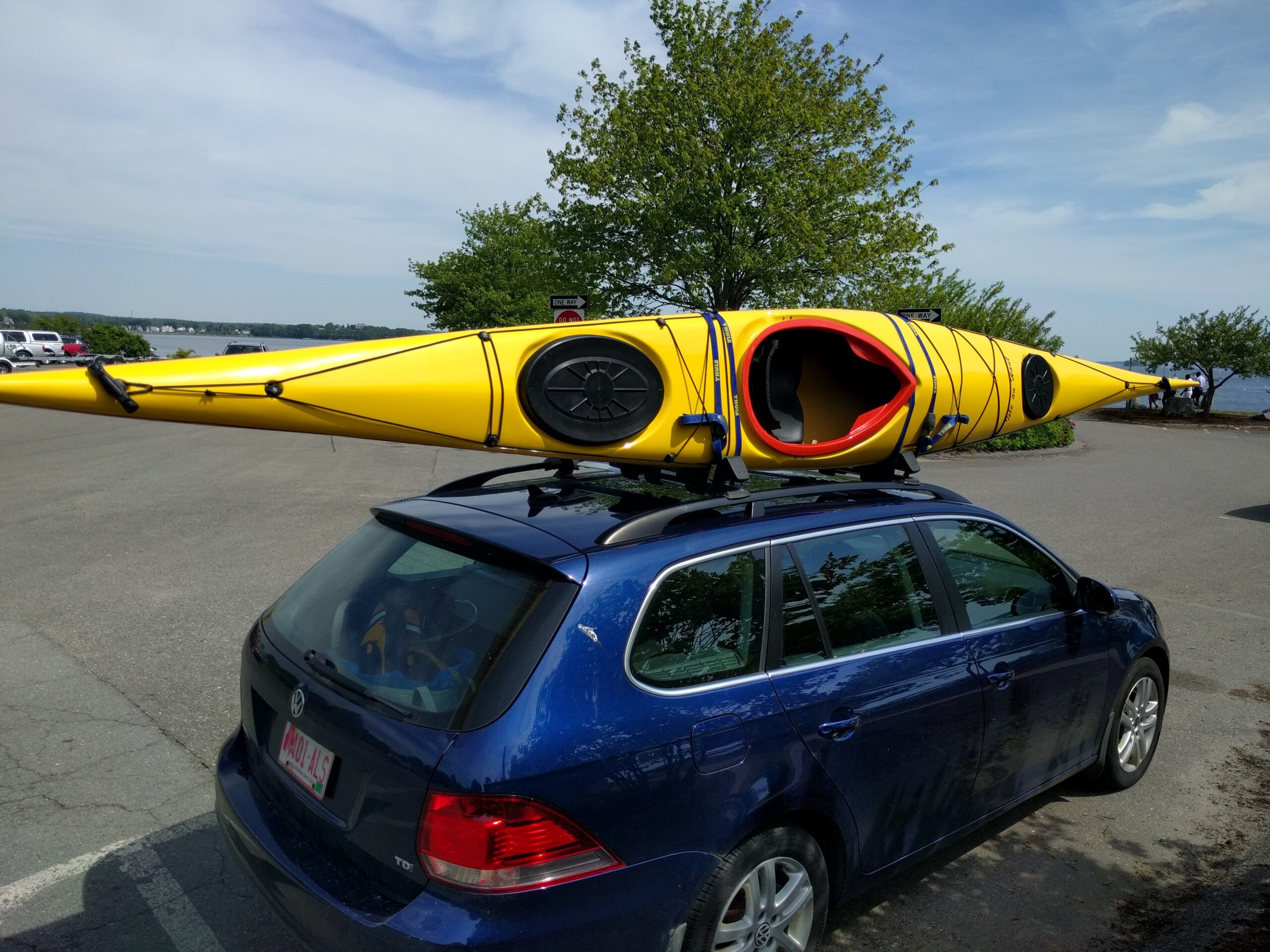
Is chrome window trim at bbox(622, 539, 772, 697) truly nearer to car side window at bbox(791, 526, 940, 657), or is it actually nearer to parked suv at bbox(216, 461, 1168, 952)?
parked suv at bbox(216, 461, 1168, 952)

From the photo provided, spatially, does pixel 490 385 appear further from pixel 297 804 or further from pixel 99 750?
pixel 99 750

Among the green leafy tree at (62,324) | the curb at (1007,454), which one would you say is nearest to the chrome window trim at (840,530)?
the curb at (1007,454)

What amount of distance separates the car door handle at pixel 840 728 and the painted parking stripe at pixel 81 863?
2.63 m

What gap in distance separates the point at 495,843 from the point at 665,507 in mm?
1158

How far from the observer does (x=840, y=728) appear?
2752 millimetres

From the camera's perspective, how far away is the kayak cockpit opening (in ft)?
12.5

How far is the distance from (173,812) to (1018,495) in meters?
13.3

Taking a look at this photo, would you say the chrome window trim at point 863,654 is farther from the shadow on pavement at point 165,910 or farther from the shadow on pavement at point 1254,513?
the shadow on pavement at point 1254,513

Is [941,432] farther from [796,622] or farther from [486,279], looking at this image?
[486,279]

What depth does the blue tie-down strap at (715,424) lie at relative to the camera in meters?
3.52

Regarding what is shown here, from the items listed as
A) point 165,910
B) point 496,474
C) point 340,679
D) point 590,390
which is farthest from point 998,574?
point 165,910

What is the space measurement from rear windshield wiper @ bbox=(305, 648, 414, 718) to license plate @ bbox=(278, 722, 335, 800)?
17cm

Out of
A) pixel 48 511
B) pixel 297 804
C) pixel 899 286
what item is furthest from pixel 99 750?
pixel 899 286

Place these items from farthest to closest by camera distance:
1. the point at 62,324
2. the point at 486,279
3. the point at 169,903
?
the point at 62,324
the point at 486,279
the point at 169,903
